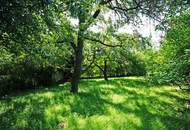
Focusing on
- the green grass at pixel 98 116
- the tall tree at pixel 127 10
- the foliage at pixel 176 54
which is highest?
the tall tree at pixel 127 10

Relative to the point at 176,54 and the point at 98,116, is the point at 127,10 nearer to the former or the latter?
the point at 176,54

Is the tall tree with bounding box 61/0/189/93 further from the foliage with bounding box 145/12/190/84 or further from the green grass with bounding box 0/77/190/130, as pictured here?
the green grass with bounding box 0/77/190/130

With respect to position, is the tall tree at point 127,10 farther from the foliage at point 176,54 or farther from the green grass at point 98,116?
the green grass at point 98,116

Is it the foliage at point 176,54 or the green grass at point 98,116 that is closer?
the green grass at point 98,116

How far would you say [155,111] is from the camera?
16188 millimetres

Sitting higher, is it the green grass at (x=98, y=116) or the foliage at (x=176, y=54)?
the foliage at (x=176, y=54)

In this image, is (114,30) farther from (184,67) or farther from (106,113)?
(184,67)

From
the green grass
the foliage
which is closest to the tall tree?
the foliage

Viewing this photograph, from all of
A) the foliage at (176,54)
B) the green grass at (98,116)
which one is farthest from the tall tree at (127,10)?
the green grass at (98,116)

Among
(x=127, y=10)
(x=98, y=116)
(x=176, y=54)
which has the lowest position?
(x=98, y=116)

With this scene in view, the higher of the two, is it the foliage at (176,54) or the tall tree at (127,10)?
the tall tree at (127,10)

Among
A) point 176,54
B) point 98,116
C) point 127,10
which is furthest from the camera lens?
point 127,10

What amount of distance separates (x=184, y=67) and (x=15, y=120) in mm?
7612

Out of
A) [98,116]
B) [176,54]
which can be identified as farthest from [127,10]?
[98,116]
